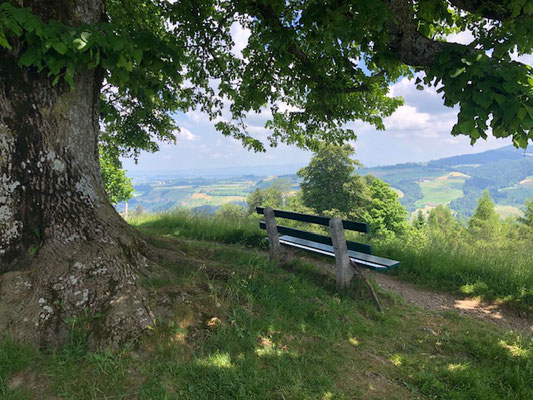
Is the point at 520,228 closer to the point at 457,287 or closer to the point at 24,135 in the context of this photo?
the point at 457,287

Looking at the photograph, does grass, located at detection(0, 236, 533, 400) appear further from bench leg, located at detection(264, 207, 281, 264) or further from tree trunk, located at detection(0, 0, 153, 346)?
bench leg, located at detection(264, 207, 281, 264)

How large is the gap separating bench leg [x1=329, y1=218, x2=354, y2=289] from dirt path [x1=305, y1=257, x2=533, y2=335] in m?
1.29

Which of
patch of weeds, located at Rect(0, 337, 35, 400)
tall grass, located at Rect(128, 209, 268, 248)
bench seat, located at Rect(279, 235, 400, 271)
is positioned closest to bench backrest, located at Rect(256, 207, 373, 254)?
bench seat, located at Rect(279, 235, 400, 271)

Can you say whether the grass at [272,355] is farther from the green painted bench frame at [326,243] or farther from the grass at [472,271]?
the grass at [472,271]

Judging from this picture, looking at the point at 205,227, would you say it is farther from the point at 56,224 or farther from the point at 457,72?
the point at 457,72

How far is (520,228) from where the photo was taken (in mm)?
48594

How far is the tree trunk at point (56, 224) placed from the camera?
271cm

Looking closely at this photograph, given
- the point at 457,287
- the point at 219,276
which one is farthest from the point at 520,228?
the point at 219,276

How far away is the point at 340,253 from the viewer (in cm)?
439

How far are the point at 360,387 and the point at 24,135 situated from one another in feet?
13.4

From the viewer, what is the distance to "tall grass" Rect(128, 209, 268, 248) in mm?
8211

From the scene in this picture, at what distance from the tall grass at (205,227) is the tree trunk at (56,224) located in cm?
436

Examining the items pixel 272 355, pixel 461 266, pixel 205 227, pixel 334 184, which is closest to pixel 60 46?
pixel 272 355

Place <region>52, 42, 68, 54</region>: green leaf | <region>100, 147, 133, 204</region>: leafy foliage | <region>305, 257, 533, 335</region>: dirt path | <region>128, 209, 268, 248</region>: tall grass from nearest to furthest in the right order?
<region>52, 42, 68, 54</region>: green leaf, <region>305, 257, 533, 335</region>: dirt path, <region>128, 209, 268, 248</region>: tall grass, <region>100, 147, 133, 204</region>: leafy foliage
